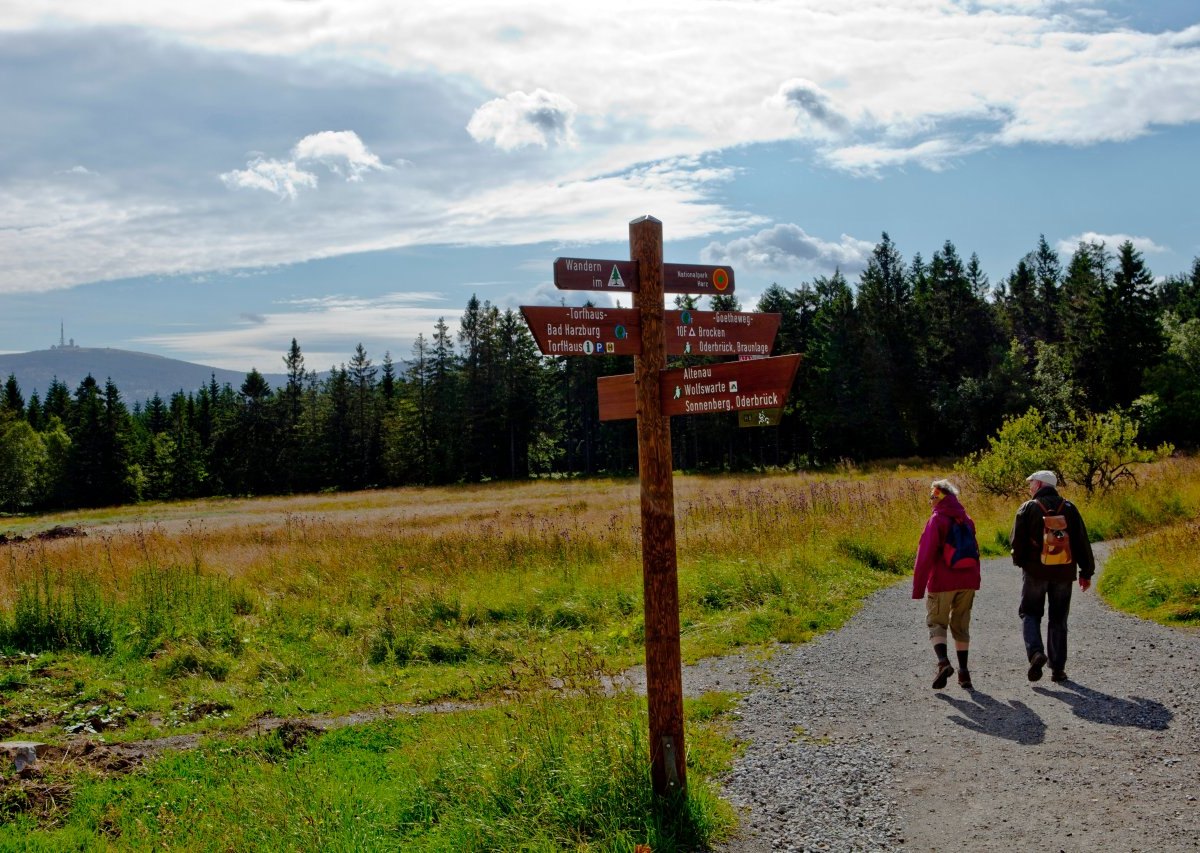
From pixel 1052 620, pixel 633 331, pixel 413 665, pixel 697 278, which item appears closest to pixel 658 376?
pixel 633 331

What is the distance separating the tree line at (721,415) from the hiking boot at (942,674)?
46.5 m

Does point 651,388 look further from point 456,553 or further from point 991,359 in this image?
point 991,359

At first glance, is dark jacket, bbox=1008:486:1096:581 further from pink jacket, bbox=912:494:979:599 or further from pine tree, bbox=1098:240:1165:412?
pine tree, bbox=1098:240:1165:412

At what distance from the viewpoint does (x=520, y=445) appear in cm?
7475

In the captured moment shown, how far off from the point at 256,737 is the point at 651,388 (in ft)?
17.9

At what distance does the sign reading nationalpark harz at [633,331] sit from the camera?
5043mm

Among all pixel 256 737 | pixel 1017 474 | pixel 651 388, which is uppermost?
pixel 651 388

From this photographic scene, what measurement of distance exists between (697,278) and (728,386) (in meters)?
0.87

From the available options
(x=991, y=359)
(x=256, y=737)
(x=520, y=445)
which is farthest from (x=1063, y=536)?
(x=520, y=445)

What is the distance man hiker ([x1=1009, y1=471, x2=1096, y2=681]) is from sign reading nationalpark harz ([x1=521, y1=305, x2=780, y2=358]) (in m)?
4.32

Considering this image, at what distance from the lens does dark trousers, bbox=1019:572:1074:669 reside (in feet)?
26.6

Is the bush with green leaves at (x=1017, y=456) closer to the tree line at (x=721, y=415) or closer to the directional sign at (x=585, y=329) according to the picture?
the directional sign at (x=585, y=329)

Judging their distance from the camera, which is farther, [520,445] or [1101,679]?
[520,445]

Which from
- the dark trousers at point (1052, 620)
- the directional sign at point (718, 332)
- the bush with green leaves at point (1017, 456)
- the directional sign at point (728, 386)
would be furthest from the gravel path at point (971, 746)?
the bush with green leaves at point (1017, 456)
